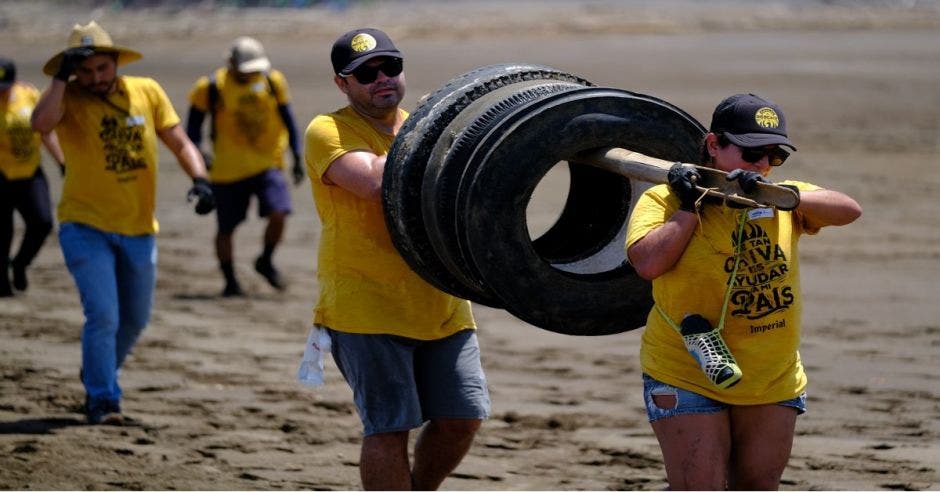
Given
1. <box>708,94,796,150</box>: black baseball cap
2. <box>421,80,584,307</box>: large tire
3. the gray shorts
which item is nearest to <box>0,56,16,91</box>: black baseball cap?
the gray shorts

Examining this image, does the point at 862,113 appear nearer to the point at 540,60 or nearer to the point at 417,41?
the point at 540,60

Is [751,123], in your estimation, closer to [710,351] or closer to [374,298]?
[710,351]

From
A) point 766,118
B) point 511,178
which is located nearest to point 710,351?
point 766,118

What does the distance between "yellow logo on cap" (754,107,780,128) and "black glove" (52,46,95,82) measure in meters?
3.91

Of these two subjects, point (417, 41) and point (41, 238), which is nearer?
point (41, 238)

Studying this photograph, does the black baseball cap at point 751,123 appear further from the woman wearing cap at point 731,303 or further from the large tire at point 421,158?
the large tire at point 421,158

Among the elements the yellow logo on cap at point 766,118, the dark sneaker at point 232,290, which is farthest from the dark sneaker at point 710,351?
the dark sneaker at point 232,290

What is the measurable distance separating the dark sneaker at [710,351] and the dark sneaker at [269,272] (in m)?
7.61

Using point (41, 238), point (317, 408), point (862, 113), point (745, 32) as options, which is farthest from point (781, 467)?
point (745, 32)

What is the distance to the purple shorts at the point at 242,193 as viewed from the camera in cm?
1169

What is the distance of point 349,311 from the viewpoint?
522cm

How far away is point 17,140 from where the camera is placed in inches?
451

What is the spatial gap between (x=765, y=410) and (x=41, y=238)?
8195mm

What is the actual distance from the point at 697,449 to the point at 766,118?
1.03 meters
